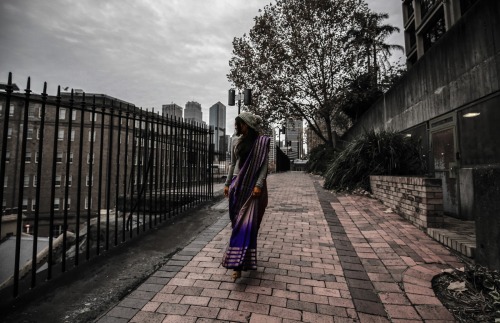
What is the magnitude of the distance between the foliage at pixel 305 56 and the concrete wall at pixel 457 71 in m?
9.53

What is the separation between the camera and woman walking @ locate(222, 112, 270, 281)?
2619mm

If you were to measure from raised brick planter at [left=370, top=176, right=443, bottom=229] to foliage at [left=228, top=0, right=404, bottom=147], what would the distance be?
1244cm

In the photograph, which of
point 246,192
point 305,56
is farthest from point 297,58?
point 246,192

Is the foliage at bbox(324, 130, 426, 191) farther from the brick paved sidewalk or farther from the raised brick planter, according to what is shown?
the brick paved sidewalk

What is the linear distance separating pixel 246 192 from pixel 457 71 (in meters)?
5.11

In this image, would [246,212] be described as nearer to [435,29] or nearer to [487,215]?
[487,215]

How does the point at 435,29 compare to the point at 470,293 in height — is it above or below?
above

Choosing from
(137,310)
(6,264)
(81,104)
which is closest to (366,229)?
(137,310)

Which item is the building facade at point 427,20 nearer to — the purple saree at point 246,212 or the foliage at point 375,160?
the foliage at point 375,160

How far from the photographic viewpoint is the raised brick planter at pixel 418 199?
3.95m

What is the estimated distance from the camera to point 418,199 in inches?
166

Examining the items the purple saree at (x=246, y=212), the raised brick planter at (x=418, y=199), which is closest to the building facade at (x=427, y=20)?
the raised brick planter at (x=418, y=199)

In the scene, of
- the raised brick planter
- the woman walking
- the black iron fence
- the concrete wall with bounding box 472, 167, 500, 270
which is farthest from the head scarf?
the raised brick planter

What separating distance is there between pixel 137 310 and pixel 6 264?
2557 centimetres
